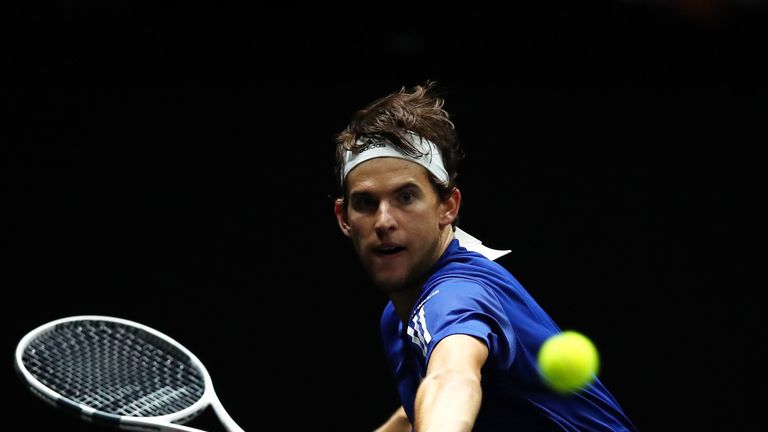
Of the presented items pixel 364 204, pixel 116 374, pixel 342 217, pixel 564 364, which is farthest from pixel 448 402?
pixel 116 374

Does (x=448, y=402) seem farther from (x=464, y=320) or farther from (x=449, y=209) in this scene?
(x=449, y=209)

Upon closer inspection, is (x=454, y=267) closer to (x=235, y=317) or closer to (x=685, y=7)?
(x=685, y=7)

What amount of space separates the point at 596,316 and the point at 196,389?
177 cm

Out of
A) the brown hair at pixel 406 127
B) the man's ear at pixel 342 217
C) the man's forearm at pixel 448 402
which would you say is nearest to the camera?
the man's forearm at pixel 448 402

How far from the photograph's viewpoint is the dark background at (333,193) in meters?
4.02

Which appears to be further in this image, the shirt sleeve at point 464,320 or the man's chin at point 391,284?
the man's chin at point 391,284

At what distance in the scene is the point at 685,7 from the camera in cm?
360

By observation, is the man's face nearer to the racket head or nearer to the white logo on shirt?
the white logo on shirt

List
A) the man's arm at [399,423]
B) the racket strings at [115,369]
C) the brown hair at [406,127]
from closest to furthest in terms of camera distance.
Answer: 1. the brown hair at [406,127]
2. the racket strings at [115,369]
3. the man's arm at [399,423]

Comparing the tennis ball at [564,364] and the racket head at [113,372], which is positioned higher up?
the tennis ball at [564,364]

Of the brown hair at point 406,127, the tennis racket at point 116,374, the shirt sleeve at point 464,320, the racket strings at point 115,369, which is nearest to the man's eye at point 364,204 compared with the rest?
the brown hair at point 406,127

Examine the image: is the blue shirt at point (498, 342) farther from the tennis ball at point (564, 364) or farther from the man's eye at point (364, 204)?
the man's eye at point (364, 204)

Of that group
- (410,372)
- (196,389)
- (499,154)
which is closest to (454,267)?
(410,372)

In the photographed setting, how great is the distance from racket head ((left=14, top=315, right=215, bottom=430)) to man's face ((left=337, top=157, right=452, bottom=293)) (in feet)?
2.39
